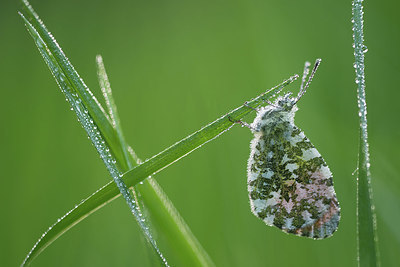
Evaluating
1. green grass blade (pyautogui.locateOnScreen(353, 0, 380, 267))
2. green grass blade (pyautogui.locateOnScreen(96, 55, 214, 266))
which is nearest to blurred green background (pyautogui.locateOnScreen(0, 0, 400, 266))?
green grass blade (pyautogui.locateOnScreen(96, 55, 214, 266))

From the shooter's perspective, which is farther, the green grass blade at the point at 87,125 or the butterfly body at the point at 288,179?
the butterfly body at the point at 288,179

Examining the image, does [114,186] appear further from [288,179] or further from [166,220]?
[288,179]

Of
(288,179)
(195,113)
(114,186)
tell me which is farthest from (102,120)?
(195,113)

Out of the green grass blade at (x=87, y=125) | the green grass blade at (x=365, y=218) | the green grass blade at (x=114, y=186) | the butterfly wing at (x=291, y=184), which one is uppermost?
the green grass blade at (x=87, y=125)

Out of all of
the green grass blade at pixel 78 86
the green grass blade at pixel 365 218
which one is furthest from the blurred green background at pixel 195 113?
the green grass blade at pixel 365 218

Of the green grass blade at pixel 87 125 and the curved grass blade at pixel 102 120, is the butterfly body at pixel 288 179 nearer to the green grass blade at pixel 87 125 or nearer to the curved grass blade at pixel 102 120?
the curved grass blade at pixel 102 120

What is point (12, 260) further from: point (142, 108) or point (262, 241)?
point (142, 108)

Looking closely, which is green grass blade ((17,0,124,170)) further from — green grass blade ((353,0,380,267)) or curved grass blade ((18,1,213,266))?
green grass blade ((353,0,380,267))

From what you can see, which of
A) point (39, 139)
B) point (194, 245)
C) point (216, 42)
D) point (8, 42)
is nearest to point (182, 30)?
point (216, 42)
